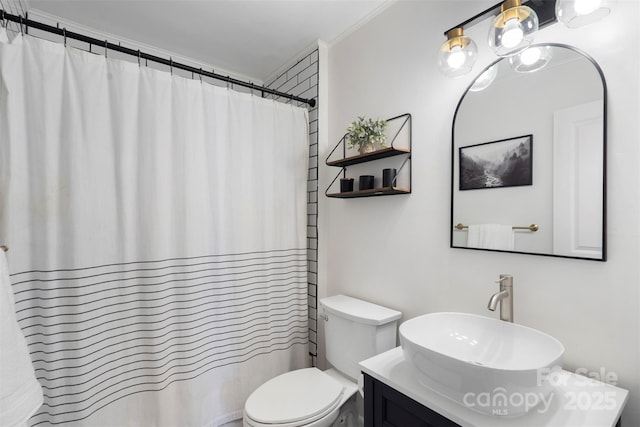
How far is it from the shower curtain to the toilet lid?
38 centimetres

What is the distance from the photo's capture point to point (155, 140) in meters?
1.50

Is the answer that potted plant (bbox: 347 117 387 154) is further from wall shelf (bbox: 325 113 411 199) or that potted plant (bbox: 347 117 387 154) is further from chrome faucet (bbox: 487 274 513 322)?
chrome faucet (bbox: 487 274 513 322)

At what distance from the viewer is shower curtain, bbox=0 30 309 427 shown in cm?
124

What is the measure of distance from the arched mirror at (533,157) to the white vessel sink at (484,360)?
→ 31 cm

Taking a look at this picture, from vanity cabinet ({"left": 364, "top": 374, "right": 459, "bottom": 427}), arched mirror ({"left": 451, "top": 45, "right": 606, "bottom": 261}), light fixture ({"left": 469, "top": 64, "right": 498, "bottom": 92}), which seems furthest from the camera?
light fixture ({"left": 469, "top": 64, "right": 498, "bottom": 92})

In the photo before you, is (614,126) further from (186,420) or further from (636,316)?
(186,420)

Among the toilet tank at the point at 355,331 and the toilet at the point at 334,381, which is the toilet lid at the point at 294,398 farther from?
the toilet tank at the point at 355,331

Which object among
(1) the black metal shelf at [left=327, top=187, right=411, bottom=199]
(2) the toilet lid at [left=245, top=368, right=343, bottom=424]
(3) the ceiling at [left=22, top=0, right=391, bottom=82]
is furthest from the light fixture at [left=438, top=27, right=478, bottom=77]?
(2) the toilet lid at [left=245, top=368, right=343, bottom=424]

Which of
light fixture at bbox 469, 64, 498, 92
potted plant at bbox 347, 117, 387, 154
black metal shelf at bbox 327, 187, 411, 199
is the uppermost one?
light fixture at bbox 469, 64, 498, 92

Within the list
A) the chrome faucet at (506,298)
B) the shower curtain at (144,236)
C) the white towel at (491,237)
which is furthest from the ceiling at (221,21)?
the chrome faucet at (506,298)

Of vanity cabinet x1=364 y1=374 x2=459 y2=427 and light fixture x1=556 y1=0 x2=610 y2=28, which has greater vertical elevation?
light fixture x1=556 y1=0 x2=610 y2=28

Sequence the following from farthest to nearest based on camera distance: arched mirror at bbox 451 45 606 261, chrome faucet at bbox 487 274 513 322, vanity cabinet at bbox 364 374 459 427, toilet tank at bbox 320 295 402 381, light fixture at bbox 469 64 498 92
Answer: toilet tank at bbox 320 295 402 381 → light fixture at bbox 469 64 498 92 → chrome faucet at bbox 487 274 513 322 → arched mirror at bbox 451 45 606 261 → vanity cabinet at bbox 364 374 459 427

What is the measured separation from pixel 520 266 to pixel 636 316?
1.05 ft

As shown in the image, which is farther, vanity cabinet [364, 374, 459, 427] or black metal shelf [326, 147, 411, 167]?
black metal shelf [326, 147, 411, 167]
